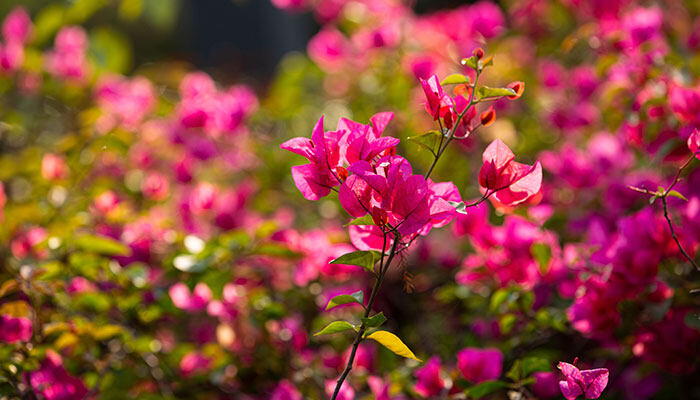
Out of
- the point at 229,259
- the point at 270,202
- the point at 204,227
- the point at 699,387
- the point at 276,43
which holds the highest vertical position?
the point at 229,259

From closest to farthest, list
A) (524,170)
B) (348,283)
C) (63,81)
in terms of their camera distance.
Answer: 1. (524,170)
2. (348,283)
3. (63,81)

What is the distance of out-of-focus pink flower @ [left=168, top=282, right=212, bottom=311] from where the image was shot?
1180mm

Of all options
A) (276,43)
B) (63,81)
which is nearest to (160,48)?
(276,43)

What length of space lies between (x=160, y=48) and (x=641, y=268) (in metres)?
8.34

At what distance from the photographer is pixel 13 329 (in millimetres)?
881

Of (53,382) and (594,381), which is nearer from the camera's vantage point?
(594,381)

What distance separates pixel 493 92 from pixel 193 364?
32.0 inches

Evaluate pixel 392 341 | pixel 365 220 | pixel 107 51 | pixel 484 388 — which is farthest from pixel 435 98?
pixel 107 51

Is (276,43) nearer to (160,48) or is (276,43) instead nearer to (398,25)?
(398,25)

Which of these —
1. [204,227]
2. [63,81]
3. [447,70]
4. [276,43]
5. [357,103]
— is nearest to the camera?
[204,227]

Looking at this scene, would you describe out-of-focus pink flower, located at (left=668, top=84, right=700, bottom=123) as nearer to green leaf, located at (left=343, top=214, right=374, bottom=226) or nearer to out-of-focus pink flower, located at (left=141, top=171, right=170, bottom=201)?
green leaf, located at (left=343, top=214, right=374, bottom=226)

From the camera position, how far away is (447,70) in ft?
6.98

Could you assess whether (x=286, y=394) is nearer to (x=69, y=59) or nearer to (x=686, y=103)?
(x=686, y=103)

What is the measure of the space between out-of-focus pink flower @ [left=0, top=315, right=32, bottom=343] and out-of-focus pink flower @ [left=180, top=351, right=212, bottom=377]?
1.08 ft
